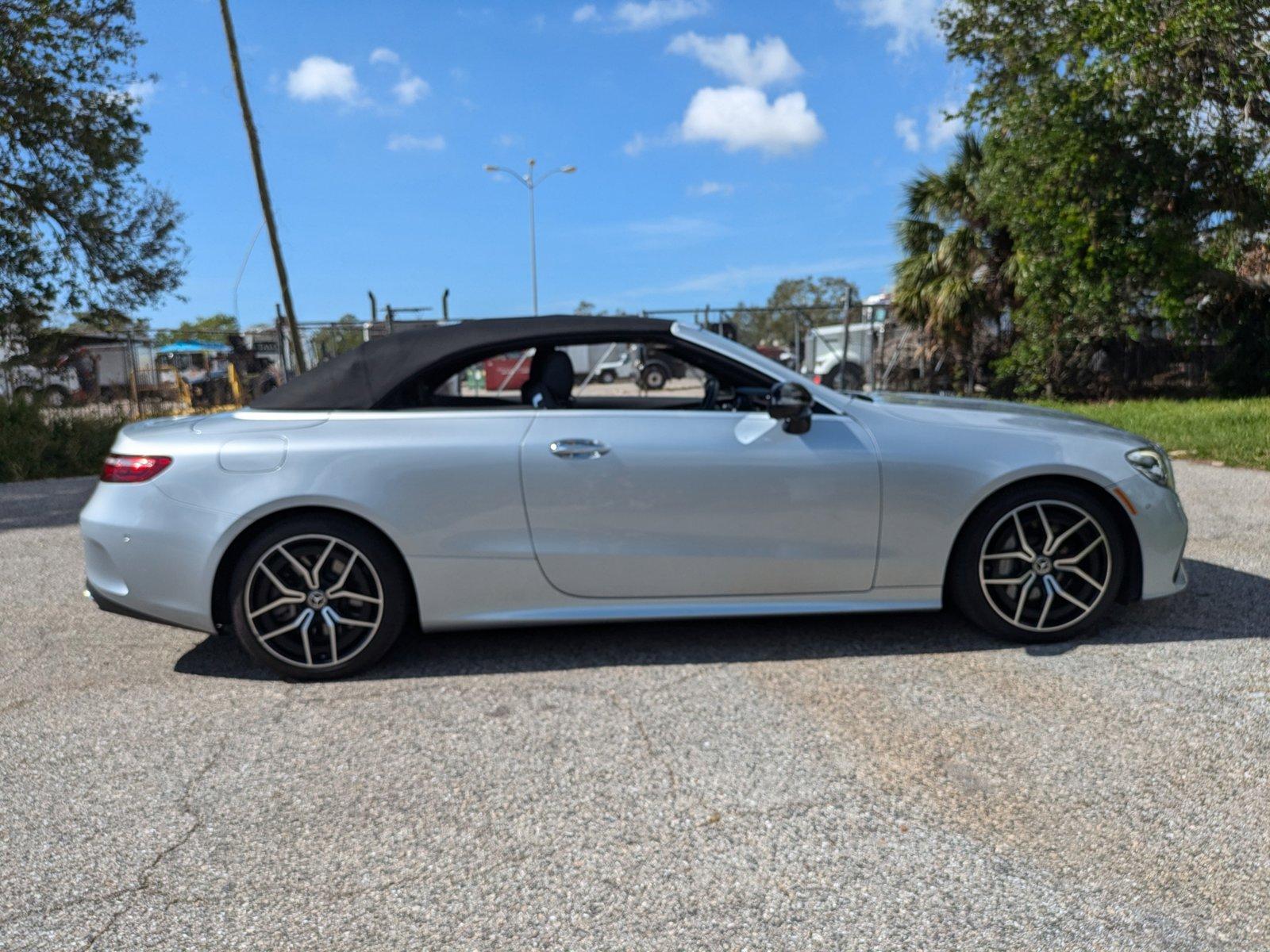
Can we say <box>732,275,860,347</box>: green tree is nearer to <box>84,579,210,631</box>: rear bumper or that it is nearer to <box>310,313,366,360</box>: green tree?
<box>310,313,366,360</box>: green tree

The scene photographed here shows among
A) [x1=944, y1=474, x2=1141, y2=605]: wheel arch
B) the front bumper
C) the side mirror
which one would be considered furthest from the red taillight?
the front bumper

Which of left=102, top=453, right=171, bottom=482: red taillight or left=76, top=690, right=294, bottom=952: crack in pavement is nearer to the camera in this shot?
left=76, top=690, right=294, bottom=952: crack in pavement

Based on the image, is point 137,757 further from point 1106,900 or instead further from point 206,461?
point 1106,900

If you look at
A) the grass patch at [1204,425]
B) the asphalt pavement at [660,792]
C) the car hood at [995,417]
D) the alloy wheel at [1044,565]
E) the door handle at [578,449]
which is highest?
the car hood at [995,417]

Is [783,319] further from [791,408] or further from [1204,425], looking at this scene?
[791,408]

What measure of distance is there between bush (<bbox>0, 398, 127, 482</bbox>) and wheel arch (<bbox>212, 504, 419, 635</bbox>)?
9965mm

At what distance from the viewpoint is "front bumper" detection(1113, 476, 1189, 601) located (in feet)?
13.8

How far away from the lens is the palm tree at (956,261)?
755 inches

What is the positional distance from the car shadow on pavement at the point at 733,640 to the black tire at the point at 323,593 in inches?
6.8

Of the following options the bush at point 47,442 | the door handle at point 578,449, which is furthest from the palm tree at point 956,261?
the door handle at point 578,449

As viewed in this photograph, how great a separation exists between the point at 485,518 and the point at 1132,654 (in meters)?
2.68

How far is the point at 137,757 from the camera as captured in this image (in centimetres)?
339

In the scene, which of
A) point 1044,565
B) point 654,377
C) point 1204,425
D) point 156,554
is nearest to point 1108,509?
point 1044,565

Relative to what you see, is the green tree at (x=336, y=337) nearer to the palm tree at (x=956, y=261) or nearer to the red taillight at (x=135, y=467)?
the palm tree at (x=956, y=261)
